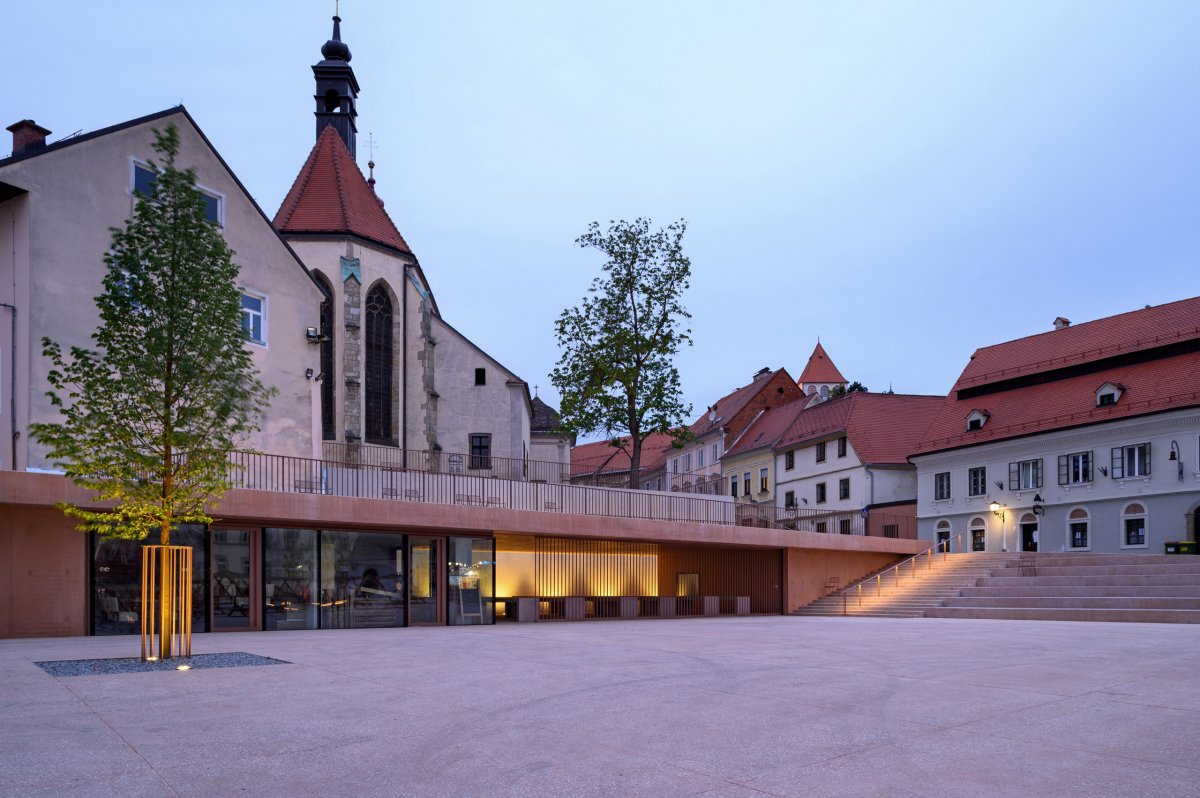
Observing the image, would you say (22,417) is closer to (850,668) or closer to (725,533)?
(850,668)

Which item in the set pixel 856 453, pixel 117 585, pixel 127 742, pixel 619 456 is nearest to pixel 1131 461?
pixel 856 453

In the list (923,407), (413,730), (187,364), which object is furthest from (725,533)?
(923,407)

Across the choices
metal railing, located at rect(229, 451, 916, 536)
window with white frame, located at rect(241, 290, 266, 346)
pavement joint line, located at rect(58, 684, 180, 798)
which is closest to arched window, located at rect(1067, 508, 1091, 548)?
metal railing, located at rect(229, 451, 916, 536)

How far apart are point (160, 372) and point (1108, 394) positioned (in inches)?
1563

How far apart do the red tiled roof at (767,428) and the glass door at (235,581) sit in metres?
45.3

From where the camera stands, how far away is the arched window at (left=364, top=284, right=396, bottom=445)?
3938cm

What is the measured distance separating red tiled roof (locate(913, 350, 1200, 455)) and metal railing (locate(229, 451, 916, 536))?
15.5 meters

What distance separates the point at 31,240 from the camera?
835 inches

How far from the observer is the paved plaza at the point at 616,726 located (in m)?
6.07

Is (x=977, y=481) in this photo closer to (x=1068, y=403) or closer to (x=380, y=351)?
(x=1068, y=403)

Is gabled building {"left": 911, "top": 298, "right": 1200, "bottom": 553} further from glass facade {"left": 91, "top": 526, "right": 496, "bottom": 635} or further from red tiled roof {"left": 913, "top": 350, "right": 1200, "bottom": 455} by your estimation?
glass facade {"left": 91, "top": 526, "right": 496, "bottom": 635}

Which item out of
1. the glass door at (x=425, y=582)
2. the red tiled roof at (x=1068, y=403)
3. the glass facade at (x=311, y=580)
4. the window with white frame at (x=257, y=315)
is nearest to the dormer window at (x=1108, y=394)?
the red tiled roof at (x=1068, y=403)

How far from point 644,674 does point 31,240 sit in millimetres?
16840

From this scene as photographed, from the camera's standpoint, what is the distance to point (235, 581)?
22156 millimetres
